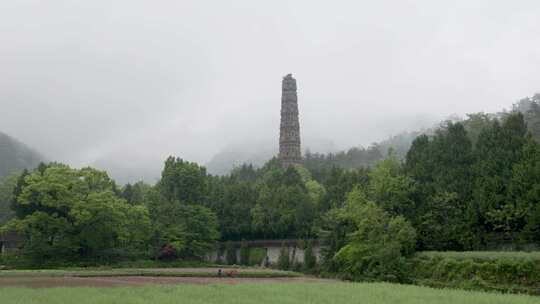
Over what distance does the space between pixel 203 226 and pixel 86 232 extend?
15.0 m

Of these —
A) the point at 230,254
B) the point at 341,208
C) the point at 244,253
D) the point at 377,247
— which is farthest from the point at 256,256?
the point at 377,247

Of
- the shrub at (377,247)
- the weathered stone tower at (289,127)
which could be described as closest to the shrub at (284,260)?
the shrub at (377,247)

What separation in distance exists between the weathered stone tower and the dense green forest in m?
28.2

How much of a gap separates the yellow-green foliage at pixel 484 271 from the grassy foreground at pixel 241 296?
5093mm

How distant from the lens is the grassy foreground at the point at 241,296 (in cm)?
2209

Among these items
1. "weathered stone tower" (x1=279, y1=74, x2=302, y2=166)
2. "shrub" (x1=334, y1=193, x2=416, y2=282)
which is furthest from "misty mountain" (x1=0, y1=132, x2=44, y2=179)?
"shrub" (x1=334, y1=193, x2=416, y2=282)

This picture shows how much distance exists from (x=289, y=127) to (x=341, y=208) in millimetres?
56781

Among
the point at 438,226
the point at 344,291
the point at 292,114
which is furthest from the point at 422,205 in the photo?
the point at 292,114

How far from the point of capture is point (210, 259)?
72.6 m

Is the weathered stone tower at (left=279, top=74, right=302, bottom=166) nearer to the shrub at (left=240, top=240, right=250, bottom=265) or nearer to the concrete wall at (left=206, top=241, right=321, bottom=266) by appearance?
the concrete wall at (left=206, top=241, right=321, bottom=266)

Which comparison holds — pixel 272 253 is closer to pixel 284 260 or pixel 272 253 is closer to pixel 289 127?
pixel 284 260

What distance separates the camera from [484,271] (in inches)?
1257

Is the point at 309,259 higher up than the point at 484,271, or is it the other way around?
the point at 309,259

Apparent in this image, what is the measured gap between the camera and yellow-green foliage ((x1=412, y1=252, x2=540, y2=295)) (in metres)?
29.5
